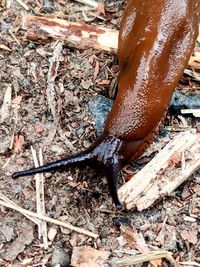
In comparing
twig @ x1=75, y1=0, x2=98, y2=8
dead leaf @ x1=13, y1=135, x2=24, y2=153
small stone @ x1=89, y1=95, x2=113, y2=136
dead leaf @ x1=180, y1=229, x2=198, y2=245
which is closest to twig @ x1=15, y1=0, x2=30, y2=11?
twig @ x1=75, y1=0, x2=98, y2=8

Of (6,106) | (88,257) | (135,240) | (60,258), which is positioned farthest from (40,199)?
(6,106)

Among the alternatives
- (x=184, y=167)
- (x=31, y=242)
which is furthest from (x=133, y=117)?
(x=31, y=242)

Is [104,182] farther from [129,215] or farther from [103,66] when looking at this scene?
[103,66]

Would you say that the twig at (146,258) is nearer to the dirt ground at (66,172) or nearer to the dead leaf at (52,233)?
the dirt ground at (66,172)

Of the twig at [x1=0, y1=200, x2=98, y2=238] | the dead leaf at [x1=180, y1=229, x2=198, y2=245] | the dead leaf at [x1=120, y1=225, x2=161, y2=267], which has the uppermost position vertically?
the dead leaf at [x1=180, y1=229, x2=198, y2=245]

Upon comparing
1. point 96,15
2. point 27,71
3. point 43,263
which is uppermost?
point 96,15

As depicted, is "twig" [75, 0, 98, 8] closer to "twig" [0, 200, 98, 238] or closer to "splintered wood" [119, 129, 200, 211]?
"splintered wood" [119, 129, 200, 211]
